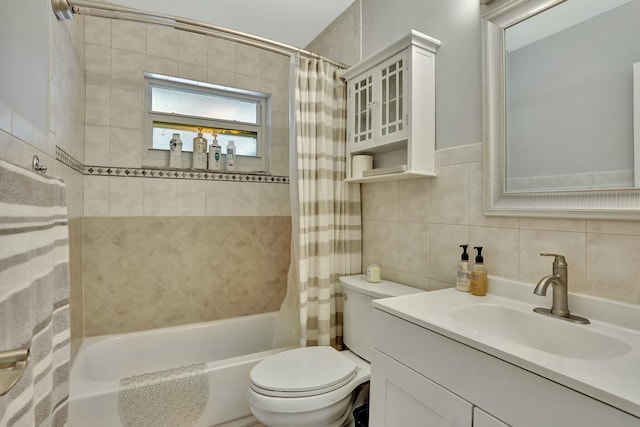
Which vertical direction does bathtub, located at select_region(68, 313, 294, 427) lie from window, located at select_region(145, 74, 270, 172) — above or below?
below

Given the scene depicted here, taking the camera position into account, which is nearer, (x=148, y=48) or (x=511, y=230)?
(x=511, y=230)

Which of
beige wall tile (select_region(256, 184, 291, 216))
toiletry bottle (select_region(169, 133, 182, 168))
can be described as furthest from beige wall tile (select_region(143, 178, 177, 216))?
beige wall tile (select_region(256, 184, 291, 216))

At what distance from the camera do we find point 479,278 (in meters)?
1.20

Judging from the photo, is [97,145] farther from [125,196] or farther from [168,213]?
[168,213]

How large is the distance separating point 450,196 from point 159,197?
5.71ft

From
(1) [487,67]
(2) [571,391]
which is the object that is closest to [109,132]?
(1) [487,67]

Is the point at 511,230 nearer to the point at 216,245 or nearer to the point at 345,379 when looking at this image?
the point at 345,379

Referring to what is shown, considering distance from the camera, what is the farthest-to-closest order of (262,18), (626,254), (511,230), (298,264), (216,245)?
(216,245)
(262,18)
(298,264)
(511,230)
(626,254)

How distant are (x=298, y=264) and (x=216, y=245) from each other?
2.44 feet

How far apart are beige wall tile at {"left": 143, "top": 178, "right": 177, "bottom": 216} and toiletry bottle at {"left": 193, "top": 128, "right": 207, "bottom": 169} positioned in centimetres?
19

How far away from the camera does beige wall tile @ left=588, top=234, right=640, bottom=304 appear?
0.88 m

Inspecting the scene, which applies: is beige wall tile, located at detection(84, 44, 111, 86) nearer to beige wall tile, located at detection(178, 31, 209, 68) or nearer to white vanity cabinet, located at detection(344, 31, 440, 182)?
beige wall tile, located at detection(178, 31, 209, 68)

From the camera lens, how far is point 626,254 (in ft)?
2.94

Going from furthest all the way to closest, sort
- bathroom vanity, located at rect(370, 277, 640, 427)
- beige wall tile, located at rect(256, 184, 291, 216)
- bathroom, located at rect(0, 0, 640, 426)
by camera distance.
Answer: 1. beige wall tile, located at rect(256, 184, 291, 216)
2. bathroom, located at rect(0, 0, 640, 426)
3. bathroom vanity, located at rect(370, 277, 640, 427)
